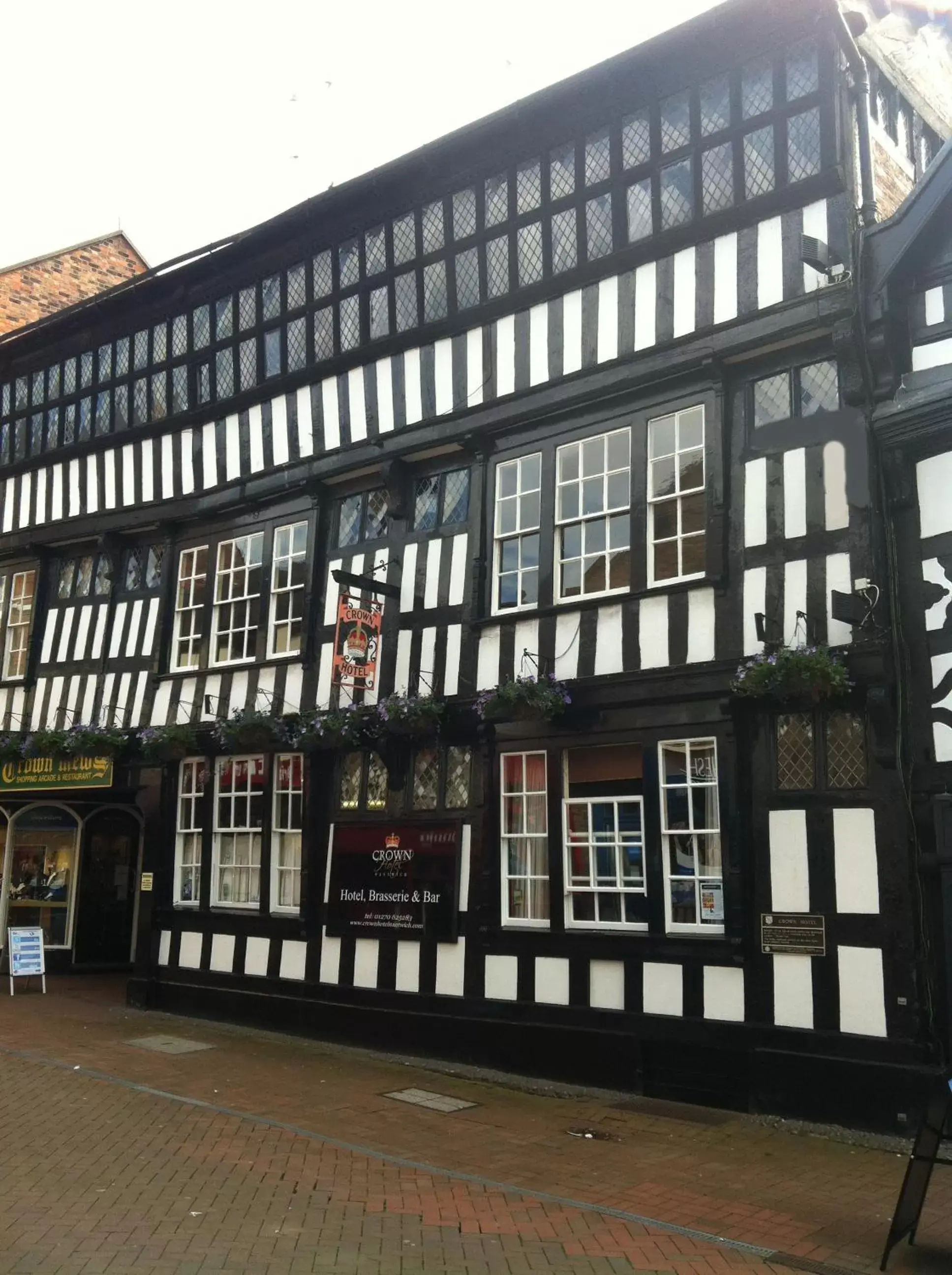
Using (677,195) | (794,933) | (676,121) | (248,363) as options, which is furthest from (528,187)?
(794,933)

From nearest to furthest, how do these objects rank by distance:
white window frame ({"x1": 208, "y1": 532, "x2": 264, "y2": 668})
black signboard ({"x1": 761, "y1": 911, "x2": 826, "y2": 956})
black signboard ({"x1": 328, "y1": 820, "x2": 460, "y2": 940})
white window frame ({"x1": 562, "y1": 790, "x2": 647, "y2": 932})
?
black signboard ({"x1": 761, "y1": 911, "x2": 826, "y2": 956}) → white window frame ({"x1": 562, "y1": 790, "x2": 647, "y2": 932}) → black signboard ({"x1": 328, "y1": 820, "x2": 460, "y2": 940}) → white window frame ({"x1": 208, "y1": 532, "x2": 264, "y2": 668})

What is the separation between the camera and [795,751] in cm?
982

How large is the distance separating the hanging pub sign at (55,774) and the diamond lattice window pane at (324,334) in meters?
6.19

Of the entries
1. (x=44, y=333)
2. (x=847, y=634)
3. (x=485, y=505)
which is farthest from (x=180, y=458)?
(x=847, y=634)

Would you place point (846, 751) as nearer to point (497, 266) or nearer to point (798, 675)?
point (798, 675)

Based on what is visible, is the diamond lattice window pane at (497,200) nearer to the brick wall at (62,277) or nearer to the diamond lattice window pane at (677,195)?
the diamond lattice window pane at (677,195)

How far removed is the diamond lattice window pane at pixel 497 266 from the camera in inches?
498

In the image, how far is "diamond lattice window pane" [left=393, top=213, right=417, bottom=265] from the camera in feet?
44.4

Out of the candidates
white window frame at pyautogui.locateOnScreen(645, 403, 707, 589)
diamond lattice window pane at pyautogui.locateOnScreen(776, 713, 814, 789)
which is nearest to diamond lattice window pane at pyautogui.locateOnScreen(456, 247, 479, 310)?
white window frame at pyautogui.locateOnScreen(645, 403, 707, 589)

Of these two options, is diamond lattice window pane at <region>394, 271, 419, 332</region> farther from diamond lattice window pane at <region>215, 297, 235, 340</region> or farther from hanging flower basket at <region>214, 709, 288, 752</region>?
hanging flower basket at <region>214, 709, 288, 752</region>

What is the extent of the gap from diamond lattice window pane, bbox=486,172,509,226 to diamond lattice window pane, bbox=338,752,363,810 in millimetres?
6320

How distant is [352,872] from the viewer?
42.6 ft

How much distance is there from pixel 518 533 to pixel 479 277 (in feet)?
10.1

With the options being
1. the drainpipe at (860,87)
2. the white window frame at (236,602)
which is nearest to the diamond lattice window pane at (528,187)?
the drainpipe at (860,87)
